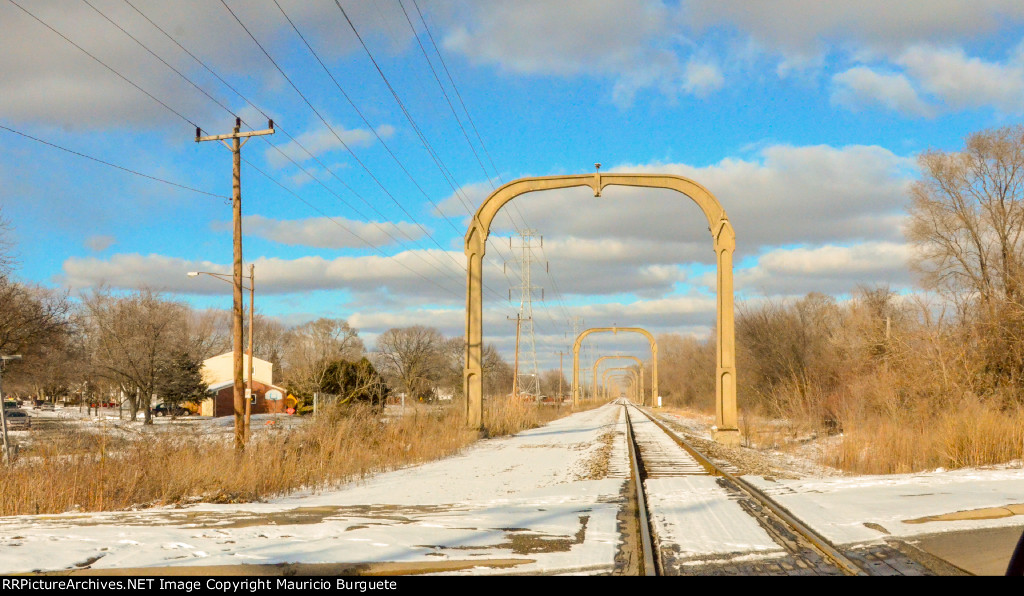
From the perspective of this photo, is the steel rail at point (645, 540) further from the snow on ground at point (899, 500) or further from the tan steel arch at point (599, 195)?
the tan steel arch at point (599, 195)

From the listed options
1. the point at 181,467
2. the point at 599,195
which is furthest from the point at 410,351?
the point at 181,467

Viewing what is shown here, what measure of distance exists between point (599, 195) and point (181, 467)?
15.4 m

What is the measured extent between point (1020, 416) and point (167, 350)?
52.4 meters

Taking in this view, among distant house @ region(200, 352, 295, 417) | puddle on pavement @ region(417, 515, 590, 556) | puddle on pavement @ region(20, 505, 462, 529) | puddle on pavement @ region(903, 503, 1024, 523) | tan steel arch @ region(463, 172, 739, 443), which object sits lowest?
distant house @ region(200, 352, 295, 417)

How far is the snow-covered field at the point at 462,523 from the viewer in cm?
647

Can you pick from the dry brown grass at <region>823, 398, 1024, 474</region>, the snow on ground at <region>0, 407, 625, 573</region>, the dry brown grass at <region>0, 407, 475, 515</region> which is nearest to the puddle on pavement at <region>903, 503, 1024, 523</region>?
the snow on ground at <region>0, 407, 625, 573</region>

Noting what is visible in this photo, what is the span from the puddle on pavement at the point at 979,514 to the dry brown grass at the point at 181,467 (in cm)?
957

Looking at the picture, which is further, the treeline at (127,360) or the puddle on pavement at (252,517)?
the treeline at (127,360)

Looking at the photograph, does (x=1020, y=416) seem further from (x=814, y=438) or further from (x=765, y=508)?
(x=814, y=438)

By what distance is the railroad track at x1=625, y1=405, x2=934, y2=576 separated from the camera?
6.08 metres

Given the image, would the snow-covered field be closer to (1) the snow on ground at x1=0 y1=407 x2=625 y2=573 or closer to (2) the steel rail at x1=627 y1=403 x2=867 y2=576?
(1) the snow on ground at x1=0 y1=407 x2=625 y2=573

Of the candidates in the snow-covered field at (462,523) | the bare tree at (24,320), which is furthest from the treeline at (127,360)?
the snow-covered field at (462,523)

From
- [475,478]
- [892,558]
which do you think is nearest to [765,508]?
[892,558]

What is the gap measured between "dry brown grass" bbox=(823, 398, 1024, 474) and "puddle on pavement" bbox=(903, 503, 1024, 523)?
549cm
